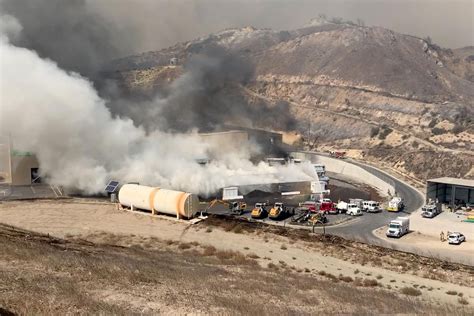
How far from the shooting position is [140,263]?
83.6 feet

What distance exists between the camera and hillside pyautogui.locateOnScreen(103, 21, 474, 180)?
8731cm

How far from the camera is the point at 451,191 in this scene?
183 ft

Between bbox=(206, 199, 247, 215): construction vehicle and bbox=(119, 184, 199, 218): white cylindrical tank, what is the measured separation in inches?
279

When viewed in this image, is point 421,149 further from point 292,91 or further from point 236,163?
point 292,91

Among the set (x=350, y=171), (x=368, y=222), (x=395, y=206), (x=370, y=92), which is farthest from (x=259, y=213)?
(x=370, y=92)

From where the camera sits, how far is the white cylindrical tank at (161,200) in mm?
41750

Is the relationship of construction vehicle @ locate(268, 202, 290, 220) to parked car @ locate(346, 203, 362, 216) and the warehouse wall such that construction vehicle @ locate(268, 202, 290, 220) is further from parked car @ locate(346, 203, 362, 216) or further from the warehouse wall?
the warehouse wall

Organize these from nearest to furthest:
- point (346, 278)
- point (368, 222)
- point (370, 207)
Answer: point (346, 278) → point (368, 222) → point (370, 207)

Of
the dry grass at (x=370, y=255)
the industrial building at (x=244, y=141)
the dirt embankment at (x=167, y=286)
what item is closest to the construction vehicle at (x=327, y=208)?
the dry grass at (x=370, y=255)

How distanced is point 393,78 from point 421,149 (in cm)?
5869

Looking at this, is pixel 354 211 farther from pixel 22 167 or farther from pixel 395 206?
pixel 22 167

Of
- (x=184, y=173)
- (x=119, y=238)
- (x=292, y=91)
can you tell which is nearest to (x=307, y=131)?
(x=292, y=91)

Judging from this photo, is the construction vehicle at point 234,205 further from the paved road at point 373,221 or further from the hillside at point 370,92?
the hillside at point 370,92

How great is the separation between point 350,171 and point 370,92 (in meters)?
53.3
